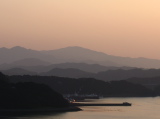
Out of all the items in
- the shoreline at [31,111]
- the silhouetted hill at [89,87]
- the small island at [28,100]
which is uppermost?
the silhouetted hill at [89,87]

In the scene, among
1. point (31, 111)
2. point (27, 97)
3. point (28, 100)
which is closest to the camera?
point (31, 111)

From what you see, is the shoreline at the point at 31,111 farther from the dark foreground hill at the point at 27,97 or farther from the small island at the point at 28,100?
the dark foreground hill at the point at 27,97

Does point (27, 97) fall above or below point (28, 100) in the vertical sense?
above

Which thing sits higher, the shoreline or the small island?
the small island

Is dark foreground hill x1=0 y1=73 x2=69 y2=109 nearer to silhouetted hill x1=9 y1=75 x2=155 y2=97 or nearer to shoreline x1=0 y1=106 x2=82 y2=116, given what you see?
shoreline x1=0 y1=106 x2=82 y2=116

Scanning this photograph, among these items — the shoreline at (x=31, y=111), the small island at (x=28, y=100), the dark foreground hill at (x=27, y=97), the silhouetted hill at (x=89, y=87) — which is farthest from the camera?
the silhouetted hill at (x=89, y=87)

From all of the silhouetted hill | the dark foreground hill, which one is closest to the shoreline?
the dark foreground hill

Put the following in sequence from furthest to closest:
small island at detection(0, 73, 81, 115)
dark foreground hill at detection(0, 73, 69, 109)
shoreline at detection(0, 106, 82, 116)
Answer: dark foreground hill at detection(0, 73, 69, 109)
small island at detection(0, 73, 81, 115)
shoreline at detection(0, 106, 82, 116)

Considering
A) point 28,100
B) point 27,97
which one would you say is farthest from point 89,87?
point 28,100

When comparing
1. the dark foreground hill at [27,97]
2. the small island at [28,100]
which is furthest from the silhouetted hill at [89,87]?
the small island at [28,100]

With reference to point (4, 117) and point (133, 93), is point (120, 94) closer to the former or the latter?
point (133, 93)

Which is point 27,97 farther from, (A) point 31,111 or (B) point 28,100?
(A) point 31,111
